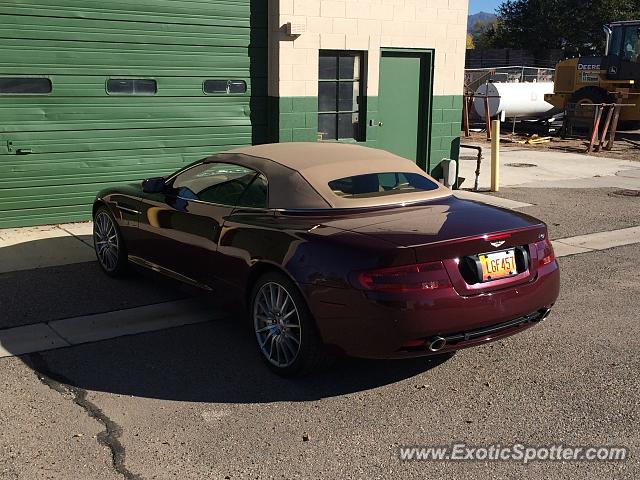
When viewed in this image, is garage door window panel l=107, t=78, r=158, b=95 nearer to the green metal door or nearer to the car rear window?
the green metal door

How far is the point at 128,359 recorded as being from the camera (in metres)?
4.91

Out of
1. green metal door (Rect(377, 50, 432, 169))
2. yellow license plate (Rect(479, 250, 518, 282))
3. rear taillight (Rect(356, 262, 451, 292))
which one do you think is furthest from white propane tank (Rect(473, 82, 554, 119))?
rear taillight (Rect(356, 262, 451, 292))

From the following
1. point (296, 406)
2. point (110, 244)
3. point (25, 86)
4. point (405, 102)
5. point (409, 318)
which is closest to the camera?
point (409, 318)

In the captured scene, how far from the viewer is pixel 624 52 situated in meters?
22.3

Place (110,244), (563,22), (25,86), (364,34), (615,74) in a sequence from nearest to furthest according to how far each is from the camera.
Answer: (110,244) < (25,86) < (364,34) < (615,74) < (563,22)

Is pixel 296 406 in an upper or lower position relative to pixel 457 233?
lower

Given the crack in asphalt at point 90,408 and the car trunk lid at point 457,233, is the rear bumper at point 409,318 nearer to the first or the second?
the car trunk lid at point 457,233

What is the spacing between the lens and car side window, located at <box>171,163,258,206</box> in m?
5.35

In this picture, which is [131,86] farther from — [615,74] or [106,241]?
[615,74]

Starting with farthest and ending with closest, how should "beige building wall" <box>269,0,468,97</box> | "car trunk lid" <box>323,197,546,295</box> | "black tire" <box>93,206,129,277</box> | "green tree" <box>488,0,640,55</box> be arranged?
1. "green tree" <box>488,0,640,55</box>
2. "beige building wall" <box>269,0,468,97</box>
3. "black tire" <box>93,206,129,277</box>
4. "car trunk lid" <box>323,197,546,295</box>

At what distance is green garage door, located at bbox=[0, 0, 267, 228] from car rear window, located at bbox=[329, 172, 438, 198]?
507 centimetres

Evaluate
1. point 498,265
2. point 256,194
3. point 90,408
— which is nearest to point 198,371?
point 90,408

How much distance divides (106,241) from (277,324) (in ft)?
9.53

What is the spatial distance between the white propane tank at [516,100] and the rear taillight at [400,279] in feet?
68.1
